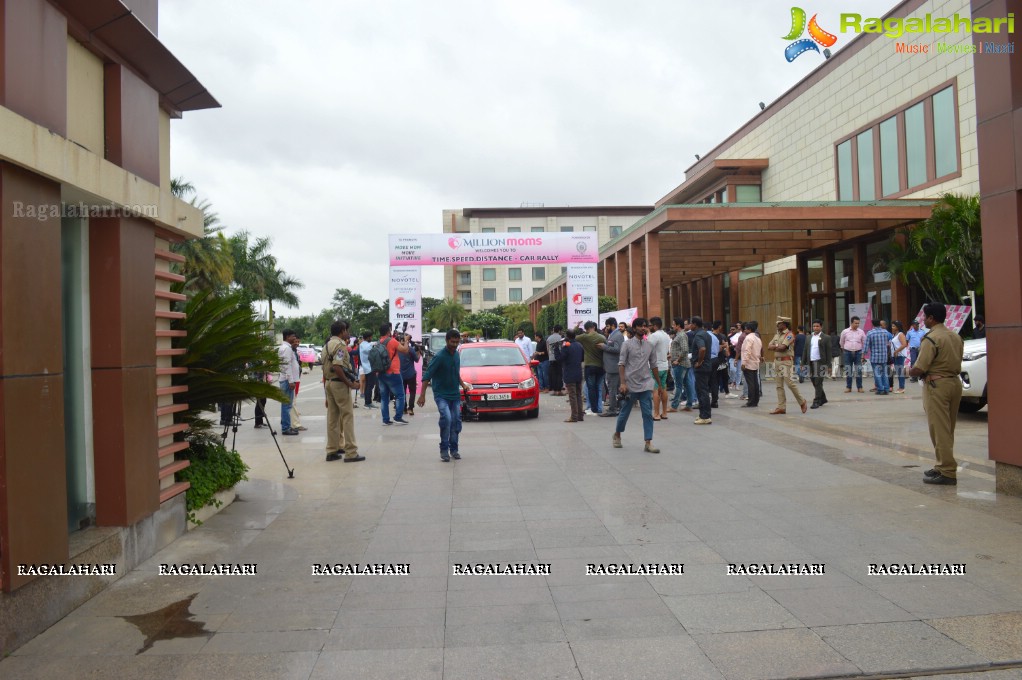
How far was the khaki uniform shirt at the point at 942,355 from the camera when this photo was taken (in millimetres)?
7332

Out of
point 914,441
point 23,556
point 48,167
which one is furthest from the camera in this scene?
point 914,441

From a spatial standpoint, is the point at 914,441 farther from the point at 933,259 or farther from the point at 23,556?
the point at 933,259

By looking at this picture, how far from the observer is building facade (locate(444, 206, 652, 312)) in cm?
8088

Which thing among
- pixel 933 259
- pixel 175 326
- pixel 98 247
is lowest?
pixel 175 326

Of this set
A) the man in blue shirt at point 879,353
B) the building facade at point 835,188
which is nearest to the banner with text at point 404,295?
the building facade at point 835,188

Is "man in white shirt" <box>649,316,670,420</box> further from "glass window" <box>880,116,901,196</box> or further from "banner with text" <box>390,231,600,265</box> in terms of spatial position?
"glass window" <box>880,116,901,196</box>

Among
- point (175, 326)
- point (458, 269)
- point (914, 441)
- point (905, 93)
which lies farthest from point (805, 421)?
point (458, 269)

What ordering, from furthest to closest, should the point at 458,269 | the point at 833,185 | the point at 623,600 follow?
the point at 458,269 < the point at 833,185 < the point at 623,600

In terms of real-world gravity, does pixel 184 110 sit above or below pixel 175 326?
above

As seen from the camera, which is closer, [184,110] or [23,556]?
[23,556]

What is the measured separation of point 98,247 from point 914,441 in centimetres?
994

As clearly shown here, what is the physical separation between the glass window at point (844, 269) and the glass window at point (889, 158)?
8.07 feet

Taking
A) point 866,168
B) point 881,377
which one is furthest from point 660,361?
point 866,168

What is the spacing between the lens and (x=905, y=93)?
2419 cm
